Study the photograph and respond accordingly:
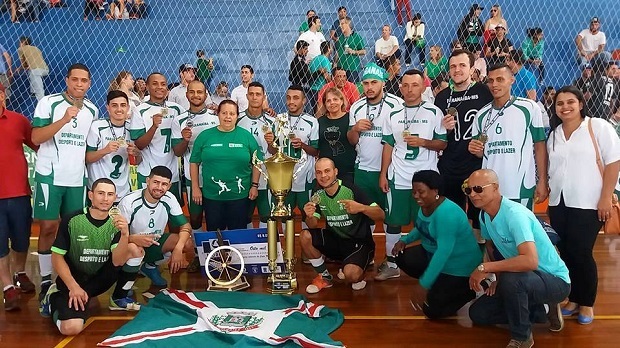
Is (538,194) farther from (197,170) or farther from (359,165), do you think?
(197,170)

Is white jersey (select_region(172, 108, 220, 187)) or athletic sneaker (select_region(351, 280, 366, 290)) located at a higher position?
white jersey (select_region(172, 108, 220, 187))

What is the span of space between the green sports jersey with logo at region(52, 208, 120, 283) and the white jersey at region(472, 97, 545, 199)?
2444mm

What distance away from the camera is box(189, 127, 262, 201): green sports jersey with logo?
4.45 meters

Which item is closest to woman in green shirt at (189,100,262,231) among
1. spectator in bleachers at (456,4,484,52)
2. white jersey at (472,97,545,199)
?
white jersey at (472,97,545,199)

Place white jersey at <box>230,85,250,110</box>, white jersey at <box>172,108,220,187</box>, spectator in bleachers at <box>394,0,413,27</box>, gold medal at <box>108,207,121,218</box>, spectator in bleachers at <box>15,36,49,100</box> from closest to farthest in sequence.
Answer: gold medal at <box>108,207,121,218</box> → white jersey at <box>172,108,220,187</box> → white jersey at <box>230,85,250,110</box> → spectator in bleachers at <box>15,36,49,100</box> → spectator in bleachers at <box>394,0,413,27</box>

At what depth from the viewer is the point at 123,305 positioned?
3844 mm

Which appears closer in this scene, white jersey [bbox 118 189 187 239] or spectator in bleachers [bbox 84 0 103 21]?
white jersey [bbox 118 189 187 239]

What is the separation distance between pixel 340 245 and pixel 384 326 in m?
0.89

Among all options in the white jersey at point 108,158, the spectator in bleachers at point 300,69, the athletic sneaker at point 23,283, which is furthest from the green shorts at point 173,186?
the spectator in bleachers at point 300,69

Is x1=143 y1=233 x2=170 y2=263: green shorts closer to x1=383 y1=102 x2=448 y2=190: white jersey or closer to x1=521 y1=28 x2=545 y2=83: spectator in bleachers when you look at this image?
x1=383 y1=102 x2=448 y2=190: white jersey

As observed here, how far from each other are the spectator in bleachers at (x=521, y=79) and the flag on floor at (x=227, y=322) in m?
4.94

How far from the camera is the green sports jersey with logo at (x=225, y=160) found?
14.6 feet

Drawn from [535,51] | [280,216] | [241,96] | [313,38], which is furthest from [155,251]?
[535,51]

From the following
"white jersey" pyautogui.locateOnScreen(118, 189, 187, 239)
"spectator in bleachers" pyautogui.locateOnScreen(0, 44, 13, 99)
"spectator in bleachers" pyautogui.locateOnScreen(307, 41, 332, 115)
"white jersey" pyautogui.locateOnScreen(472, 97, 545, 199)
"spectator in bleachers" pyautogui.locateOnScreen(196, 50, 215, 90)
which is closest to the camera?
"white jersey" pyautogui.locateOnScreen(472, 97, 545, 199)
